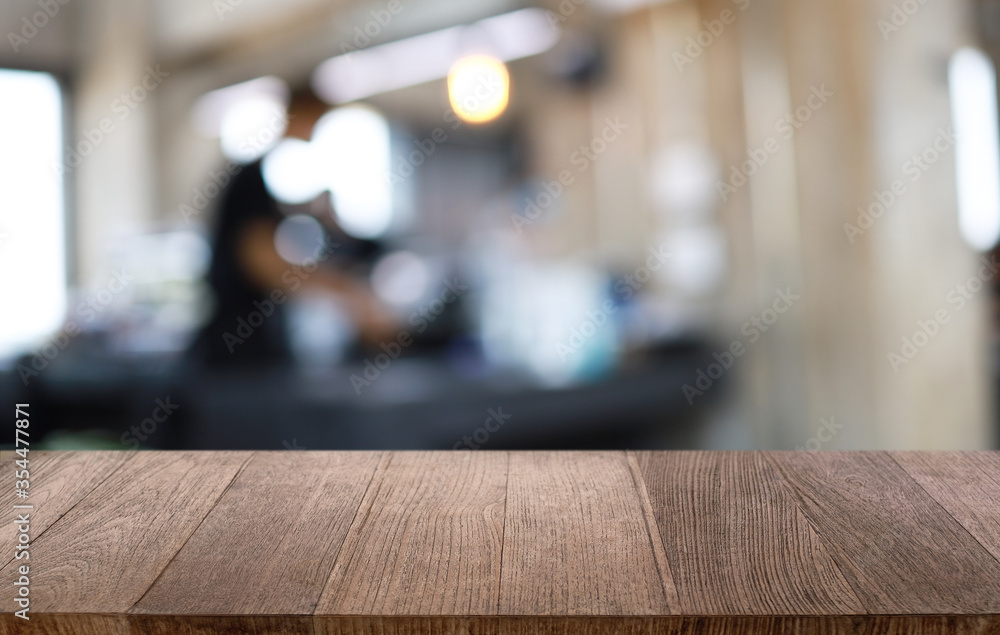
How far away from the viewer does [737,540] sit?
735mm

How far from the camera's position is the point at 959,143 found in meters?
3.04

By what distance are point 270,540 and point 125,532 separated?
0.15 m

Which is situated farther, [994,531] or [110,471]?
[110,471]

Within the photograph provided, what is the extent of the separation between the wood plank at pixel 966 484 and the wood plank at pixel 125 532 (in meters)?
0.70

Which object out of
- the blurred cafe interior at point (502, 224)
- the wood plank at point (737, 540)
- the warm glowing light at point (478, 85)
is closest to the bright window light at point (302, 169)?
the blurred cafe interior at point (502, 224)

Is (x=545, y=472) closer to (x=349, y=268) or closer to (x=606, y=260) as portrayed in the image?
(x=349, y=268)

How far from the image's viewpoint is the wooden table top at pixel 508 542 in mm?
604

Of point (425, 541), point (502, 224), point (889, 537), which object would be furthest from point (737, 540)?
point (502, 224)

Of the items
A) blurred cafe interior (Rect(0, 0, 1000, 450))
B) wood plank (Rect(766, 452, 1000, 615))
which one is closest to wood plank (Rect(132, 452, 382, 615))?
wood plank (Rect(766, 452, 1000, 615))

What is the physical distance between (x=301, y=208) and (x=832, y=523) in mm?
A: 2544

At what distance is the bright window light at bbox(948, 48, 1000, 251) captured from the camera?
9.80 feet

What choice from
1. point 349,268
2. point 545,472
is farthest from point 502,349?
point 545,472

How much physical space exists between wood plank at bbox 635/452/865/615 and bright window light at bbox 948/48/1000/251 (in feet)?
8.20

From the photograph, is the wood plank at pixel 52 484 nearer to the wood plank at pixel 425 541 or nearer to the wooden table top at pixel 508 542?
the wooden table top at pixel 508 542
